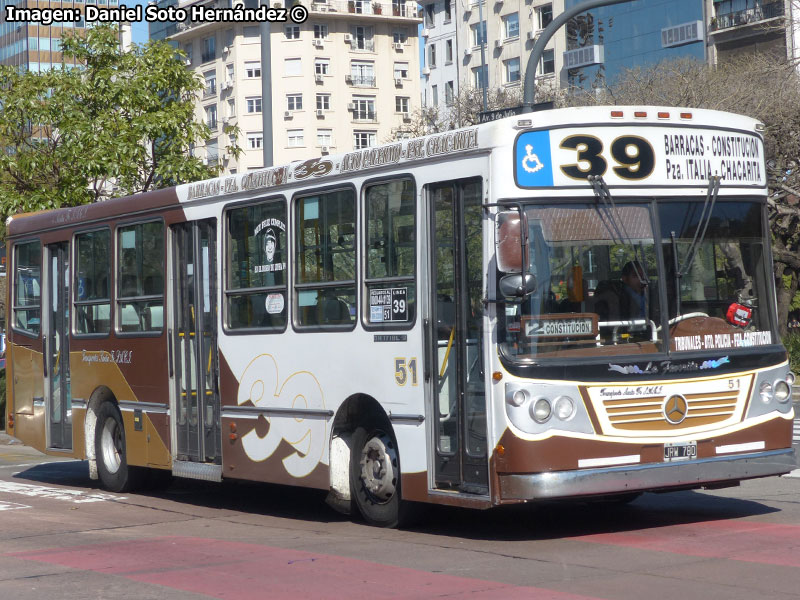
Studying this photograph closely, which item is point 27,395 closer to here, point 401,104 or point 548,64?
point 548,64

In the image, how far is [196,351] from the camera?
12.5m

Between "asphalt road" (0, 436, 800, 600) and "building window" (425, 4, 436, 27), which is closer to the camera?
"asphalt road" (0, 436, 800, 600)

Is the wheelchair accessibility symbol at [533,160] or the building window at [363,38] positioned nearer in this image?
the wheelchair accessibility symbol at [533,160]

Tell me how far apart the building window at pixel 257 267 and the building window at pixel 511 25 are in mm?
63943

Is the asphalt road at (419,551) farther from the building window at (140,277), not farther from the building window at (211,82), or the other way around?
the building window at (211,82)

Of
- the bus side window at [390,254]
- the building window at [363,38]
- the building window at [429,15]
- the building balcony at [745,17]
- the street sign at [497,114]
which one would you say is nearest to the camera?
the bus side window at [390,254]

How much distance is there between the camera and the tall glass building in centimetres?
6066

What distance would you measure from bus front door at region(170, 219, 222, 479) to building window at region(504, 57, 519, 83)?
61937mm

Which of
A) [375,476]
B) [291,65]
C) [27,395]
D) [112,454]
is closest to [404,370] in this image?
[375,476]

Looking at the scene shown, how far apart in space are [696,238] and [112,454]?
7.43m

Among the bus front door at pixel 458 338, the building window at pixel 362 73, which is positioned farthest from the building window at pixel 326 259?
the building window at pixel 362 73

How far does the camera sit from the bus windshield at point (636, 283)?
8852 millimetres

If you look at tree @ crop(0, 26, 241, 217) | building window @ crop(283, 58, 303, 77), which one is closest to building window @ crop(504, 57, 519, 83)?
building window @ crop(283, 58, 303, 77)

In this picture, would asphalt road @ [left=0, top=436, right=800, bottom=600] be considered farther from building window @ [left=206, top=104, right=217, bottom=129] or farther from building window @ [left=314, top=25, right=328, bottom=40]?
building window @ [left=314, top=25, right=328, bottom=40]
